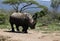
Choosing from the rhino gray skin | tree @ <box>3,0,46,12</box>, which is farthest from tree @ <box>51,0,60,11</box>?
the rhino gray skin

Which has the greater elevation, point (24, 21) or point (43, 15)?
point (24, 21)

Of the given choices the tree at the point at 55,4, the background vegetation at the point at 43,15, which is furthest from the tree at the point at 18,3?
the tree at the point at 55,4

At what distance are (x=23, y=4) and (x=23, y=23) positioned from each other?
30.8m

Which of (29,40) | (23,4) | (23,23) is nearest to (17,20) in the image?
(23,23)

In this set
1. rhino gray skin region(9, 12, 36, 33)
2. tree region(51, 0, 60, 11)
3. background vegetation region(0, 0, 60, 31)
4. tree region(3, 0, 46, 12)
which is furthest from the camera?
tree region(51, 0, 60, 11)

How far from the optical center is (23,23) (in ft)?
54.5

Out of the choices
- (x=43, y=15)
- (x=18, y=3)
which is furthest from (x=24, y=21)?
(x=18, y=3)

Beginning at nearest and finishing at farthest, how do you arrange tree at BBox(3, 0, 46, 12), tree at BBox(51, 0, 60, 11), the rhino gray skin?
the rhino gray skin < tree at BBox(3, 0, 46, 12) < tree at BBox(51, 0, 60, 11)

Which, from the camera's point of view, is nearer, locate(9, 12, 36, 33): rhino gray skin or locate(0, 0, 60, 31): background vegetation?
locate(9, 12, 36, 33): rhino gray skin

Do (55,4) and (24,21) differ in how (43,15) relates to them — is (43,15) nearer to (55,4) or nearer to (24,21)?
(55,4)

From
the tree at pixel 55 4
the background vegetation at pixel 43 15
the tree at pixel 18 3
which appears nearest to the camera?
the background vegetation at pixel 43 15

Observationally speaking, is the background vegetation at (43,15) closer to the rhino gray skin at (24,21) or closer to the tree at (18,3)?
the tree at (18,3)

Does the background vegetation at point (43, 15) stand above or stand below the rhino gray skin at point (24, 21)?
below

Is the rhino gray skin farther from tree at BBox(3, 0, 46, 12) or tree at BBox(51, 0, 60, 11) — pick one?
tree at BBox(51, 0, 60, 11)
